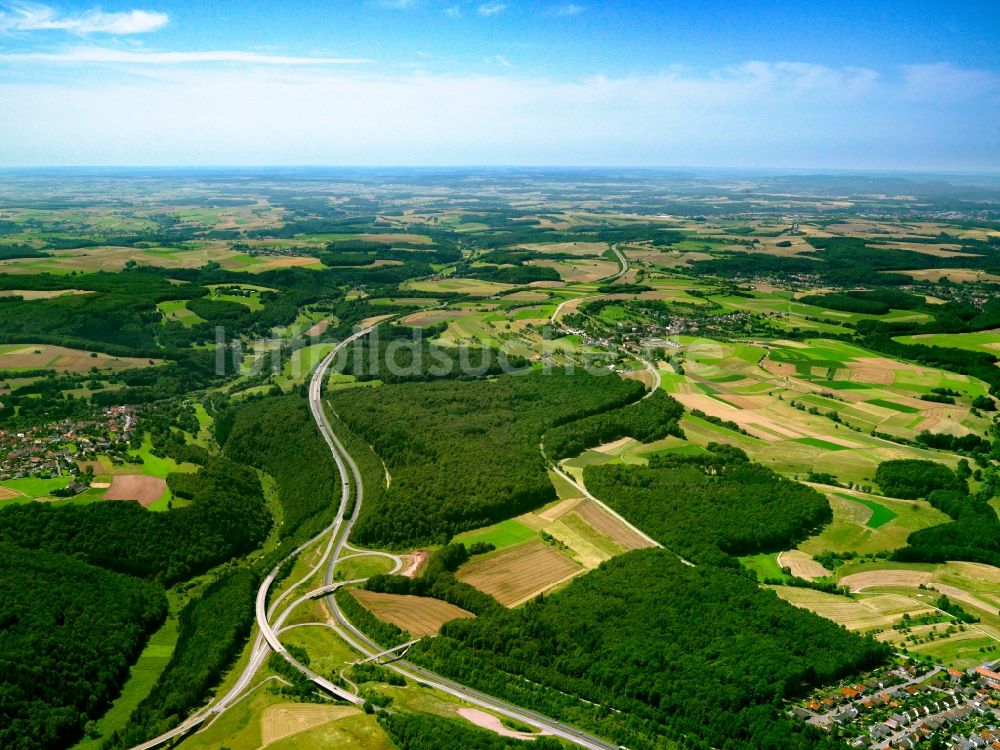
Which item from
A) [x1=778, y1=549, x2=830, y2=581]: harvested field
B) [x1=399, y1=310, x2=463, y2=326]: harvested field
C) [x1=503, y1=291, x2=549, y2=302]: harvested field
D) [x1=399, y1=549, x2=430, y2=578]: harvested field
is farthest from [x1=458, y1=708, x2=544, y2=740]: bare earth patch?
[x1=503, y1=291, x2=549, y2=302]: harvested field

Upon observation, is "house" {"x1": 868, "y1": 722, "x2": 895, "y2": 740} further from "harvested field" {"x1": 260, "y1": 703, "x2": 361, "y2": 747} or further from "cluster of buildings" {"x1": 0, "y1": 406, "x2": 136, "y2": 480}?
"cluster of buildings" {"x1": 0, "y1": 406, "x2": 136, "y2": 480}

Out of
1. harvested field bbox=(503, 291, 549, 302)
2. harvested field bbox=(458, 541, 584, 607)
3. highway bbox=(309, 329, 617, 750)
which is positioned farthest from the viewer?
harvested field bbox=(503, 291, 549, 302)

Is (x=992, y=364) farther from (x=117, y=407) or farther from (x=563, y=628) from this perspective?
(x=117, y=407)

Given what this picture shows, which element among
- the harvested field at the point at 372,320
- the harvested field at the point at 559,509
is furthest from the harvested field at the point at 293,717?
the harvested field at the point at 372,320

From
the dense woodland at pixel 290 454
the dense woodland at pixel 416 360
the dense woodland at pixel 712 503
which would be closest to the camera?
the dense woodland at pixel 712 503

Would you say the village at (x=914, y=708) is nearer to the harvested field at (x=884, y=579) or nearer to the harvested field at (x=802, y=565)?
the harvested field at (x=884, y=579)

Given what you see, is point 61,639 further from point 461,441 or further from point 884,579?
point 884,579

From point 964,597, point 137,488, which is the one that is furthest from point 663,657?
point 137,488
